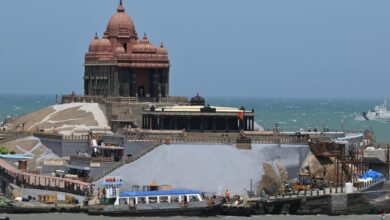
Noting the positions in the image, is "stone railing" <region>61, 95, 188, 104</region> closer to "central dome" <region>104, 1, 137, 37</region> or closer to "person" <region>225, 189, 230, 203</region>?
"central dome" <region>104, 1, 137, 37</region>

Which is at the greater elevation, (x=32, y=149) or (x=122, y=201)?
(x=32, y=149)

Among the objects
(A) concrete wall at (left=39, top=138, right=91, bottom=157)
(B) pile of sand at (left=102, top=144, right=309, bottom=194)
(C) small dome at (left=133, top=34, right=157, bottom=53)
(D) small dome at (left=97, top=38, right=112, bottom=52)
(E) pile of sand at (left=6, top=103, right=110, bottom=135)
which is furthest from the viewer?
(D) small dome at (left=97, top=38, right=112, bottom=52)

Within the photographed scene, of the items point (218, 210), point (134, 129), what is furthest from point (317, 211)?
point (134, 129)

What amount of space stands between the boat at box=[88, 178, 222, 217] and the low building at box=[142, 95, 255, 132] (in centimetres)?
2219

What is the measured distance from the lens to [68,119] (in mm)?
145250

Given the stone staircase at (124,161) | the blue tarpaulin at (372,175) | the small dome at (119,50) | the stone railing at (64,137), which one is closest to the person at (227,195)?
the stone staircase at (124,161)

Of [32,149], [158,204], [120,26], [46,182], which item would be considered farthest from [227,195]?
[120,26]

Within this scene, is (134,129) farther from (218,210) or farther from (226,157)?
(218,210)

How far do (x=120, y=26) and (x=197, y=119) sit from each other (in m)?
26.3

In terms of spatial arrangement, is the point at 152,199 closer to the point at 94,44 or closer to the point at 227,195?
the point at 227,195

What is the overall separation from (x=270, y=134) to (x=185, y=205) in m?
23.3

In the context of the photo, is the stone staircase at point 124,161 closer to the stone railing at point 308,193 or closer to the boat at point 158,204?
the boat at point 158,204

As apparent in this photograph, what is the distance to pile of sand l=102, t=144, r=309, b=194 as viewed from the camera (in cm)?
11850

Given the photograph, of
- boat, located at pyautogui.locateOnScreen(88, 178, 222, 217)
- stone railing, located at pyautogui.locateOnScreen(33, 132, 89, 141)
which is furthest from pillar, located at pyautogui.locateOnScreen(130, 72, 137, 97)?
boat, located at pyautogui.locateOnScreen(88, 178, 222, 217)
